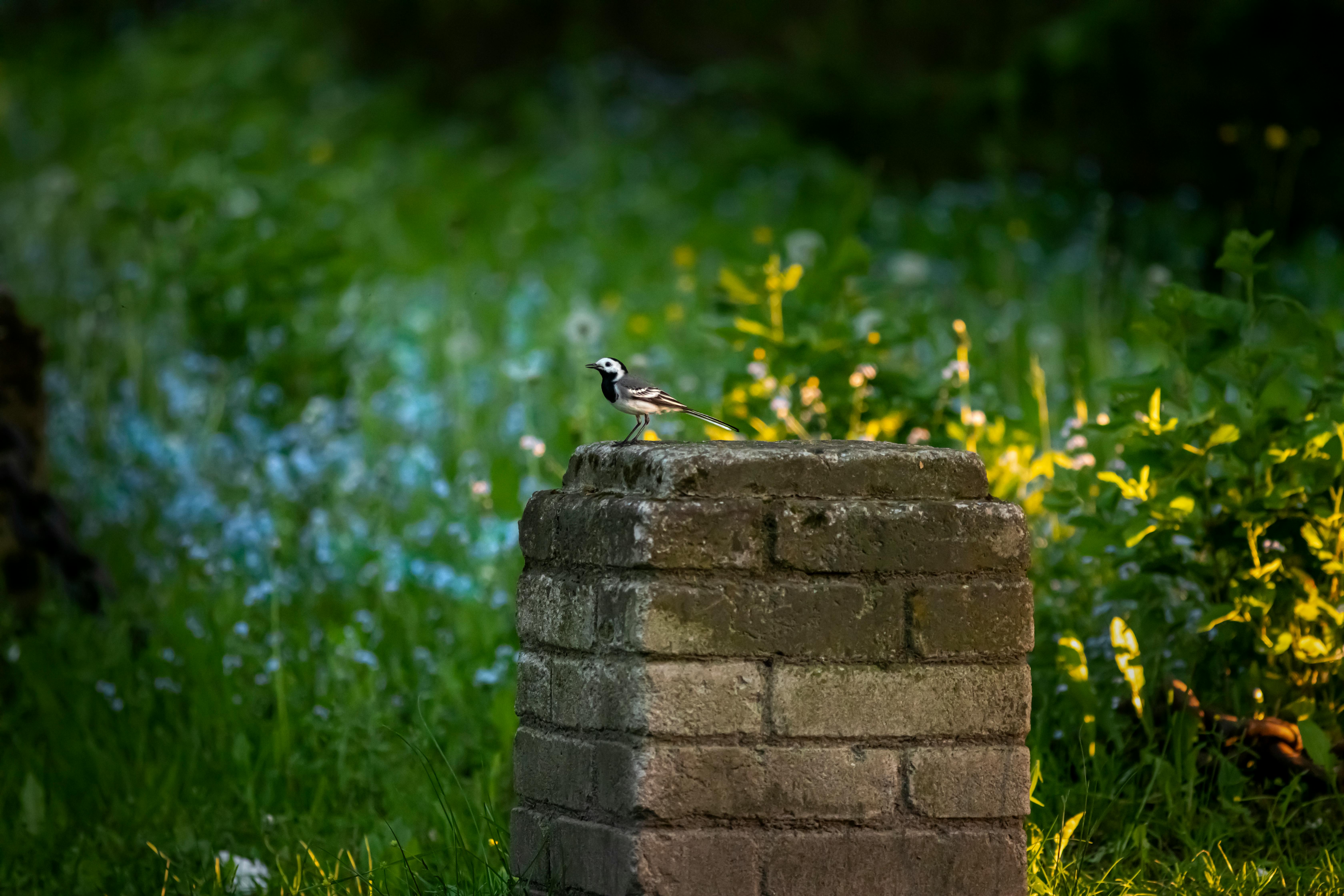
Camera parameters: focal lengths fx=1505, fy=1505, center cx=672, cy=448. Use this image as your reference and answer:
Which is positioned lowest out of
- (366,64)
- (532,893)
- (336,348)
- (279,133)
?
(532,893)

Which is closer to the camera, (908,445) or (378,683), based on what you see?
(908,445)

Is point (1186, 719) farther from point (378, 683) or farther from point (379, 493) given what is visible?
point (379, 493)

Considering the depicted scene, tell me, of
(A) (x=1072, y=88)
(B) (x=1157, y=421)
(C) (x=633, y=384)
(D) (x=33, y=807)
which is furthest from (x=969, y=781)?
(A) (x=1072, y=88)

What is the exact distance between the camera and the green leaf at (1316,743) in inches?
116

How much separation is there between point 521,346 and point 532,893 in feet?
14.7

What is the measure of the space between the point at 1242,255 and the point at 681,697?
172 centimetres

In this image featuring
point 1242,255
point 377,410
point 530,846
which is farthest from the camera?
point 377,410

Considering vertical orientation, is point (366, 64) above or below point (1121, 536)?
above

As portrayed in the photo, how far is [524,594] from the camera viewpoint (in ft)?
8.41

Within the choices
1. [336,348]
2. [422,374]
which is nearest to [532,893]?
[336,348]

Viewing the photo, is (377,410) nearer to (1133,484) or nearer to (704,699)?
(1133,484)

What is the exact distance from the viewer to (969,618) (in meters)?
2.38

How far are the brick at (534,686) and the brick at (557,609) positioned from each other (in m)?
0.03

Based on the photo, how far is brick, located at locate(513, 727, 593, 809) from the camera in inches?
93.8
